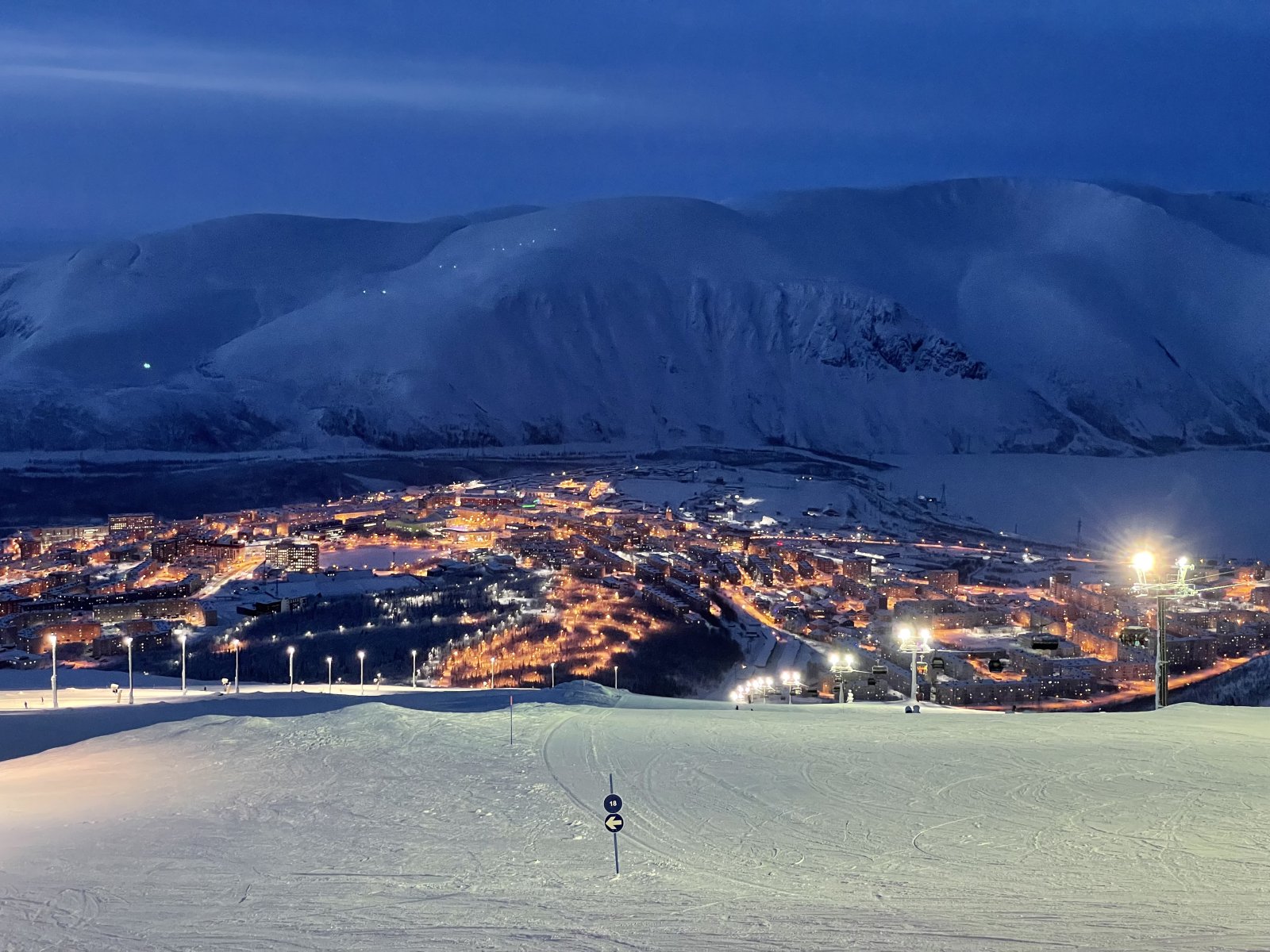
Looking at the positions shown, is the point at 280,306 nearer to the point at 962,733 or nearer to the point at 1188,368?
the point at 1188,368

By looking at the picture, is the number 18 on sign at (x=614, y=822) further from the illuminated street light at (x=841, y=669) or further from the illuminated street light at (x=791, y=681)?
the illuminated street light at (x=791, y=681)

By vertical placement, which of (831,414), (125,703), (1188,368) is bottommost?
(125,703)

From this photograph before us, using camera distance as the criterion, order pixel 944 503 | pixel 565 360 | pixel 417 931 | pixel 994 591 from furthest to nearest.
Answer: pixel 565 360, pixel 944 503, pixel 994 591, pixel 417 931

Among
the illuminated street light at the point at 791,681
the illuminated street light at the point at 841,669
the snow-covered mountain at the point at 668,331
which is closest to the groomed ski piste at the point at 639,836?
the illuminated street light at the point at 841,669

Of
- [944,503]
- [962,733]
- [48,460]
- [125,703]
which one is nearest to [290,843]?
[962,733]

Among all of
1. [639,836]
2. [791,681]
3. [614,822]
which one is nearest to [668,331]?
[791,681]

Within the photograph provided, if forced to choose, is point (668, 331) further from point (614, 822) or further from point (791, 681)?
point (614, 822)

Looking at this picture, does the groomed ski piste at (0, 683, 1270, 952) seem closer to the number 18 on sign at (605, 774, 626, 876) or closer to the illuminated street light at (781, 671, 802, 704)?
the number 18 on sign at (605, 774, 626, 876)
